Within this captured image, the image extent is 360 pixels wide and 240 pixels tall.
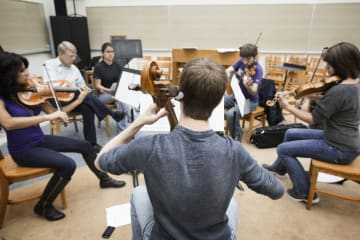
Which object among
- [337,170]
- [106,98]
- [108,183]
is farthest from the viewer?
[106,98]

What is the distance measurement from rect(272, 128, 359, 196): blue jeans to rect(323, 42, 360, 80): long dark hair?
0.48 metres

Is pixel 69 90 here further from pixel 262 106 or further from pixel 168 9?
pixel 168 9

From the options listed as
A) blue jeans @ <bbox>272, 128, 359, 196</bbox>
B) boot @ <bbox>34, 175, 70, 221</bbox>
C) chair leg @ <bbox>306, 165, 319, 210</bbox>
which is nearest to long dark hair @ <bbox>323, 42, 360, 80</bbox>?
blue jeans @ <bbox>272, 128, 359, 196</bbox>

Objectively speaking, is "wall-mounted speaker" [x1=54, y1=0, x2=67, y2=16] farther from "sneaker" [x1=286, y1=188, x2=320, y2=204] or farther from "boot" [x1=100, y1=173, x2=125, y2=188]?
"sneaker" [x1=286, y1=188, x2=320, y2=204]

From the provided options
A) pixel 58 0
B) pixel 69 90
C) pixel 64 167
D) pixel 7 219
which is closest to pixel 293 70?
pixel 69 90

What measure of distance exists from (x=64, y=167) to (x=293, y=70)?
3048 mm

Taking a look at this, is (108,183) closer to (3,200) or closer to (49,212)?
(49,212)

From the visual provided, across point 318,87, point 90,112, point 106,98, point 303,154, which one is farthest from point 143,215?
point 106,98

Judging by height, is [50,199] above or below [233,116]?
below

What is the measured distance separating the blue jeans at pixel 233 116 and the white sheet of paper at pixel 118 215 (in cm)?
134

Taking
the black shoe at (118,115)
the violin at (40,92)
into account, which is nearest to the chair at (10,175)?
the violin at (40,92)

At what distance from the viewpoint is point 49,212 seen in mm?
1746

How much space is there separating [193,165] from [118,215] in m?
1.20

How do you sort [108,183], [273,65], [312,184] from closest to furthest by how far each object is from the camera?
[312,184], [108,183], [273,65]
